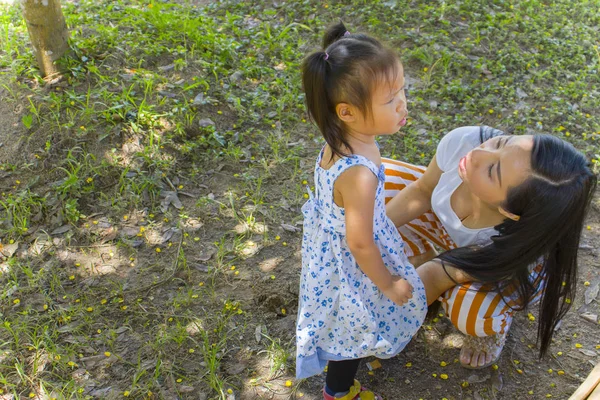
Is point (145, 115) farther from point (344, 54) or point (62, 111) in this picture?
point (344, 54)

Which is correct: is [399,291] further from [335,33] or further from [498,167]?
[335,33]

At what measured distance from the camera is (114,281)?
2979 mm

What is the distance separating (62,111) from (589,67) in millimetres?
3634

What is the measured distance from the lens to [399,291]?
214 cm

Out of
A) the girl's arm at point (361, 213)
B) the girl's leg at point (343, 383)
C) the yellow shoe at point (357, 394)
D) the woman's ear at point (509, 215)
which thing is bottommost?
the yellow shoe at point (357, 394)

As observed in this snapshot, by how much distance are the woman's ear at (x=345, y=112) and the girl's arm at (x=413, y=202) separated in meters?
0.74

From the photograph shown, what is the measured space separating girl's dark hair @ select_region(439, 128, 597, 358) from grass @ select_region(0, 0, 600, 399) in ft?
3.16

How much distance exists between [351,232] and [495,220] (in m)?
0.70

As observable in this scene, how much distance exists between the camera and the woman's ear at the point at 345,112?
6.40 ft

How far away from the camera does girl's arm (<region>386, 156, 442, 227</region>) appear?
2.60 m

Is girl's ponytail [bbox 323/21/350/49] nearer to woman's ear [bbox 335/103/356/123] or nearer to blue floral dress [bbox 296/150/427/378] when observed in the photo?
woman's ear [bbox 335/103/356/123]

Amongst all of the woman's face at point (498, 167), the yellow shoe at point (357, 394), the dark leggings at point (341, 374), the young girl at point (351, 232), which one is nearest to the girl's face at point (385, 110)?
the young girl at point (351, 232)

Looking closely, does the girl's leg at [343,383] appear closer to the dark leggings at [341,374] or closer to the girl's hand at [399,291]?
the dark leggings at [341,374]

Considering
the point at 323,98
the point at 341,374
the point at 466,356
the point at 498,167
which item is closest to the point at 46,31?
the point at 323,98
